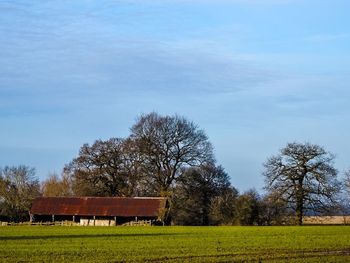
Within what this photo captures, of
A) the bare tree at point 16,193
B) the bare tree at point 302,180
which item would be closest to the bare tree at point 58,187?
the bare tree at point 16,193

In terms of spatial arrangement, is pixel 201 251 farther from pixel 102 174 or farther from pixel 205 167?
pixel 102 174

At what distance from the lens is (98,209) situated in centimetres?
8975

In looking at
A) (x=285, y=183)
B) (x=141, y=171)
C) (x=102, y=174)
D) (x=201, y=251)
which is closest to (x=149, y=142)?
(x=141, y=171)

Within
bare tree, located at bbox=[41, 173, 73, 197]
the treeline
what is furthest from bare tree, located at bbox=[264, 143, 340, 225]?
bare tree, located at bbox=[41, 173, 73, 197]

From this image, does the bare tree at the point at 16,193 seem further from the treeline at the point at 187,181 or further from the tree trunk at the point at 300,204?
the tree trunk at the point at 300,204

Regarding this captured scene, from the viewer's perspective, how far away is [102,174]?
93.8 meters

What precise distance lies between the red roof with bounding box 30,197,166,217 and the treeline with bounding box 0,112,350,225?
8.58 ft

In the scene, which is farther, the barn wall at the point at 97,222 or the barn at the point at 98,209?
the barn wall at the point at 97,222

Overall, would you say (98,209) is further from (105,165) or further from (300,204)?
(300,204)

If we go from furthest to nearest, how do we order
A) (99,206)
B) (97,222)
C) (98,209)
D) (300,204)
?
(97,222) → (99,206) → (98,209) → (300,204)

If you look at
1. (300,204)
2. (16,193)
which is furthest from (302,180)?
(16,193)

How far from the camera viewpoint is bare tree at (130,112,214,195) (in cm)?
8688

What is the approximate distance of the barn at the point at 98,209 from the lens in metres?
86.8

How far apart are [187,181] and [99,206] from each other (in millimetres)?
13892
